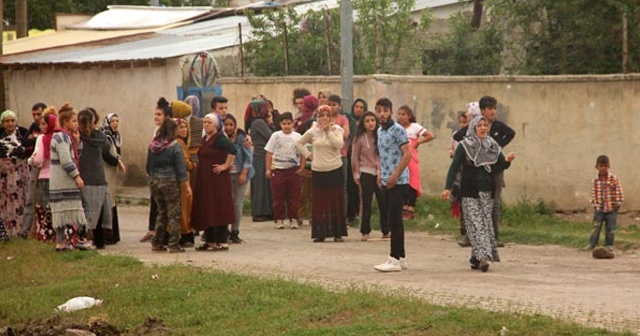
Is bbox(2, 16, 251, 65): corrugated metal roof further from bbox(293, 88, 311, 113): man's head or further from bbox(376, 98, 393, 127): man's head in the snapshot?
bbox(376, 98, 393, 127): man's head

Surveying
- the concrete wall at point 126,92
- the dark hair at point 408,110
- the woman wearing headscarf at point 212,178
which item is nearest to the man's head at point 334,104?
A: the dark hair at point 408,110

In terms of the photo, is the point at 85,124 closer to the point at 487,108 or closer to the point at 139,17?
the point at 487,108

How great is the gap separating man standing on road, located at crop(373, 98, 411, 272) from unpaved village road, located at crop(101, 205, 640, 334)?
0.20 meters

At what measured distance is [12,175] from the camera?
59.9 feet

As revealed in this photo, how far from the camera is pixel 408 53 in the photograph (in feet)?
87.9

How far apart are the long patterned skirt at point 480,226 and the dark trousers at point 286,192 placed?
5.48 metres

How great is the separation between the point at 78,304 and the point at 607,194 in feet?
21.7

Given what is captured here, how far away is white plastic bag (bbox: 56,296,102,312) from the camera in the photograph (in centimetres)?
1295

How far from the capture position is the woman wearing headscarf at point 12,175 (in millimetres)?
18109

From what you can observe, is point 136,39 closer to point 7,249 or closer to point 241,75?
point 241,75

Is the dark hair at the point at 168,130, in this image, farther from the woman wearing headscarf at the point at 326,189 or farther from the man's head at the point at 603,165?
the man's head at the point at 603,165

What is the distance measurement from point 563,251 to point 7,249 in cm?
653

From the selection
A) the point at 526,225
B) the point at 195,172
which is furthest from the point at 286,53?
the point at 195,172

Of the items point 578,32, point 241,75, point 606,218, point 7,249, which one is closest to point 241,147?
point 7,249
